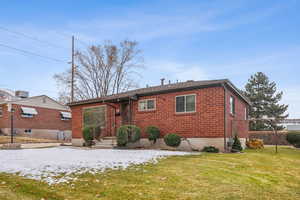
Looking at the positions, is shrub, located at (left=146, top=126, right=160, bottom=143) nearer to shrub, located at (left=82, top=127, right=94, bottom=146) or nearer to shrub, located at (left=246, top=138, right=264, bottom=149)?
shrub, located at (left=82, top=127, right=94, bottom=146)

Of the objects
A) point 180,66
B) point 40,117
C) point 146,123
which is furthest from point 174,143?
point 40,117

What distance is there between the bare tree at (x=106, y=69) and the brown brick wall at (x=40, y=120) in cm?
387

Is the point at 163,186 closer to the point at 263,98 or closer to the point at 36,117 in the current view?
the point at 36,117

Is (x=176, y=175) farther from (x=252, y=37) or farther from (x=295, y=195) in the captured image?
(x=252, y=37)

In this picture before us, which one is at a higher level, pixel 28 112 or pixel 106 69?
pixel 106 69

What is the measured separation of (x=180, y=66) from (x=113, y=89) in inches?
436

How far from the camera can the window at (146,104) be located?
14.1m

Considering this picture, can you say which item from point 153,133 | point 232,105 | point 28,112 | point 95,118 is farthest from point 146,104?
point 28,112

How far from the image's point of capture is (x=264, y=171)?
6.85 meters

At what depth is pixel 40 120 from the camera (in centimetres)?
2914

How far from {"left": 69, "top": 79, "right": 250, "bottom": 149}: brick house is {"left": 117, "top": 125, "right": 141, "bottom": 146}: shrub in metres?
0.85

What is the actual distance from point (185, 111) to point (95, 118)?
715 cm

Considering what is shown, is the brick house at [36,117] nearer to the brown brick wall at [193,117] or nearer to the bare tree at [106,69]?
the bare tree at [106,69]

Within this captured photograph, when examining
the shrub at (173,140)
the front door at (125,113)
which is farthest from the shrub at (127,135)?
the shrub at (173,140)
